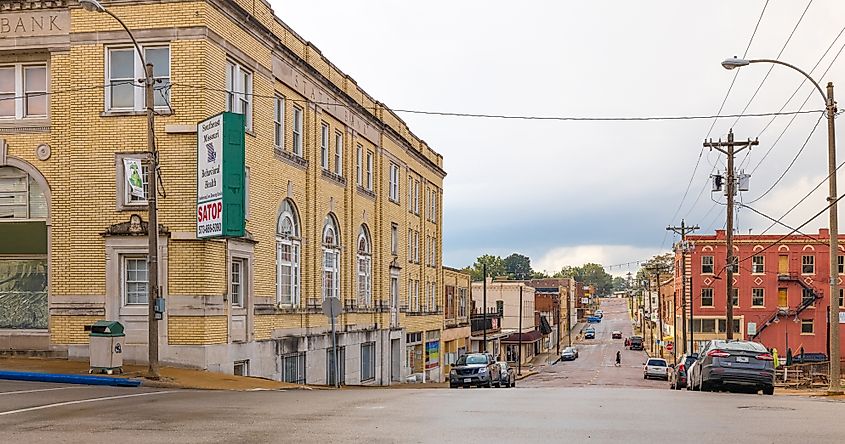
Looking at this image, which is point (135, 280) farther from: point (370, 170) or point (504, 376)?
point (370, 170)

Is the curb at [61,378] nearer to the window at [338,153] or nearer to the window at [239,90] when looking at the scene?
the window at [239,90]

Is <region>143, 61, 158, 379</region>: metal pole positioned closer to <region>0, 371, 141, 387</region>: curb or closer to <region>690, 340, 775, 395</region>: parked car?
<region>0, 371, 141, 387</region>: curb

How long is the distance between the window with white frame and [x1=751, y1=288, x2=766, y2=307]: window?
2360 inches

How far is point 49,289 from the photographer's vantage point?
27.6 metres

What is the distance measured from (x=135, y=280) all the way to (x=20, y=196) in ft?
15.6

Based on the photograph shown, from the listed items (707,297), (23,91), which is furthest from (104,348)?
(707,297)

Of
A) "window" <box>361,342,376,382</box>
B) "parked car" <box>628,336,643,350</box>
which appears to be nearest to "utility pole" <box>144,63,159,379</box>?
"window" <box>361,342,376,382</box>

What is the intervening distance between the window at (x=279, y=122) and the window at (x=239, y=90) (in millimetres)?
2611

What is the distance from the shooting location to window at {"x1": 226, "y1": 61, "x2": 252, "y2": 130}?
28.8 metres

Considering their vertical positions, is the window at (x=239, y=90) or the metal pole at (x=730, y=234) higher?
the window at (x=239, y=90)

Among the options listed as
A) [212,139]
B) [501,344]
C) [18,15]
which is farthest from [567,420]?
[501,344]

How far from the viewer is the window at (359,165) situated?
43406 millimetres

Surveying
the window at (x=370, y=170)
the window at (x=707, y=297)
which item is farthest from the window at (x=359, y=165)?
the window at (x=707, y=297)

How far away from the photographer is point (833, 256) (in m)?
26.1
